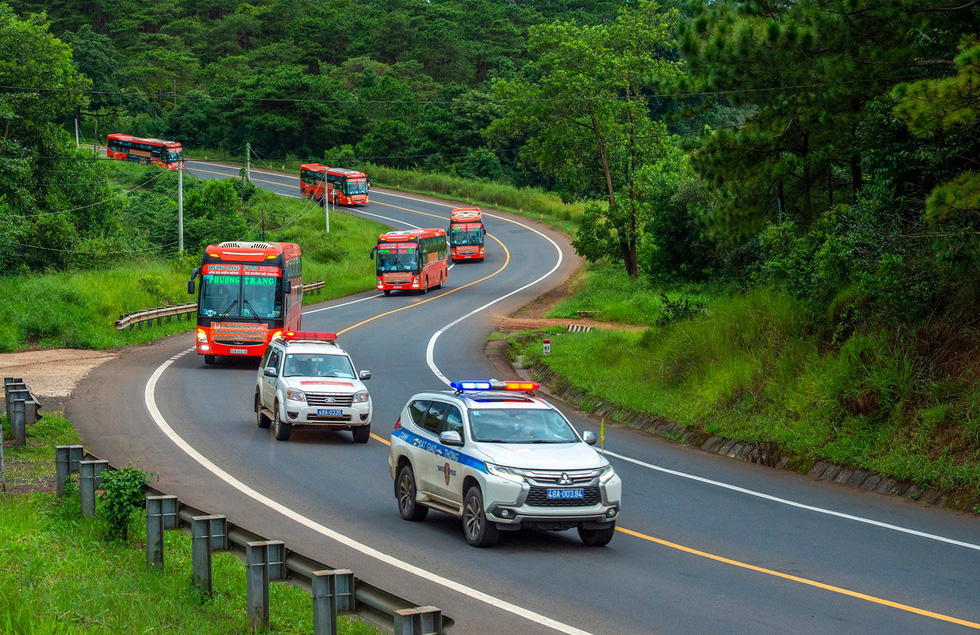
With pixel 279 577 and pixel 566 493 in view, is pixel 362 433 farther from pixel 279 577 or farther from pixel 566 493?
pixel 279 577

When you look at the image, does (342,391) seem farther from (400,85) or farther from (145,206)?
(400,85)

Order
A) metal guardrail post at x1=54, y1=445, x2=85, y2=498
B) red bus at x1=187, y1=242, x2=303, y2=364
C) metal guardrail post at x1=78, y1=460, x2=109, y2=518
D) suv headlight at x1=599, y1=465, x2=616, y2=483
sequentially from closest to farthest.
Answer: metal guardrail post at x1=78, y1=460, x2=109, y2=518 → suv headlight at x1=599, y1=465, x2=616, y2=483 → metal guardrail post at x1=54, y1=445, x2=85, y2=498 → red bus at x1=187, y1=242, x2=303, y2=364

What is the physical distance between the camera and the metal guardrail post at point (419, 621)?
7125 millimetres

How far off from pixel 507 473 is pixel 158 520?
13.3 ft

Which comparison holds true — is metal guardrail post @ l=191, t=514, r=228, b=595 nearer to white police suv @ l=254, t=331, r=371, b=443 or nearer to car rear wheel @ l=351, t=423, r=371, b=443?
white police suv @ l=254, t=331, r=371, b=443

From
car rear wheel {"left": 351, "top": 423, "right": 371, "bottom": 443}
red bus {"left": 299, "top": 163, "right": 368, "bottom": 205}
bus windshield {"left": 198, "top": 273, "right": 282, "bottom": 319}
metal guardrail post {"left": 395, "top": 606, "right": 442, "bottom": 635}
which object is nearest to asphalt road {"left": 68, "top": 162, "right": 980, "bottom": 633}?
car rear wheel {"left": 351, "top": 423, "right": 371, "bottom": 443}

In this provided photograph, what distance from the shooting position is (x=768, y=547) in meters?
13.5

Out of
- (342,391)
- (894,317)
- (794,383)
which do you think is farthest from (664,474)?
(342,391)

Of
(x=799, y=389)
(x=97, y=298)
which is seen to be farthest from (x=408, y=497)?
(x=97, y=298)

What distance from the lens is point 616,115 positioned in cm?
5166

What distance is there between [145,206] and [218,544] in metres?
71.2

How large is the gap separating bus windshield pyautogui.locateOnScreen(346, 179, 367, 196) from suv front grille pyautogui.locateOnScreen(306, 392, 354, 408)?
72134mm

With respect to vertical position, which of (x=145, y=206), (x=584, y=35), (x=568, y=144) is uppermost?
(x=584, y=35)

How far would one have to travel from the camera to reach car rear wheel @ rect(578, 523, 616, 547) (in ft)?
43.4
